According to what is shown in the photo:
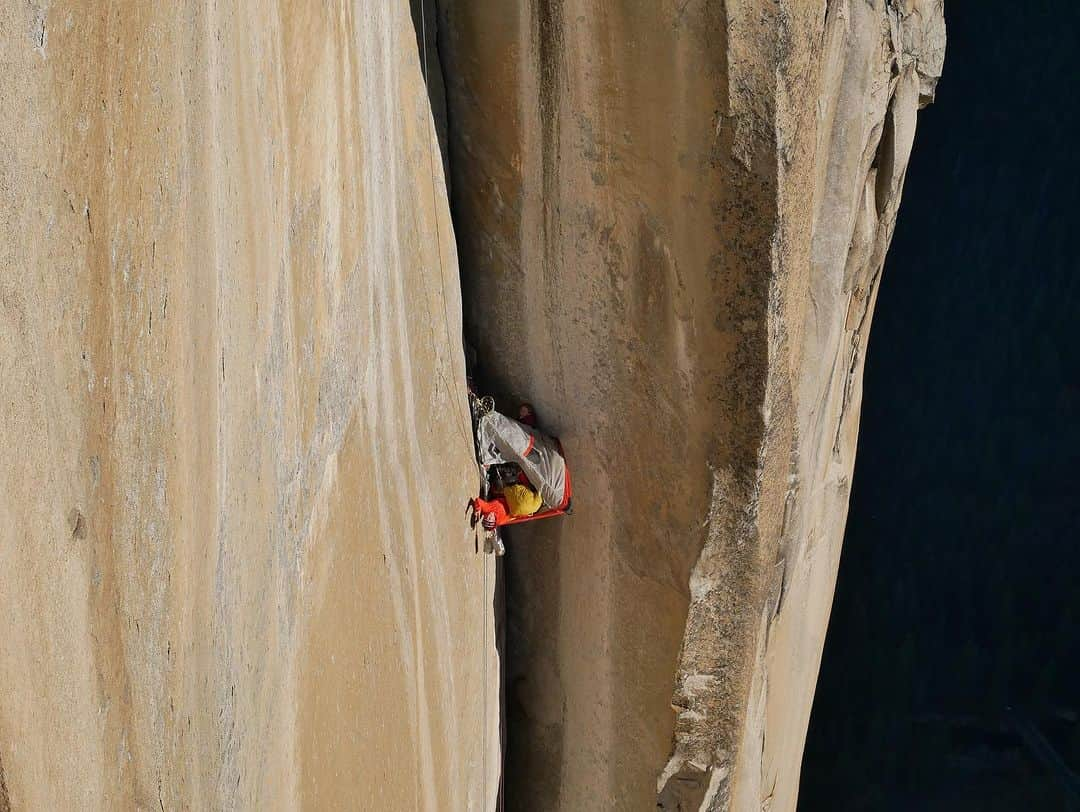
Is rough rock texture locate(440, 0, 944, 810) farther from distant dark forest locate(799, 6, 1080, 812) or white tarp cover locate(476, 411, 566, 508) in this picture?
distant dark forest locate(799, 6, 1080, 812)

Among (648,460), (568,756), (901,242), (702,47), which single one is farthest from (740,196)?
(901,242)

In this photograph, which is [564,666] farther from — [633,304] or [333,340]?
[333,340]

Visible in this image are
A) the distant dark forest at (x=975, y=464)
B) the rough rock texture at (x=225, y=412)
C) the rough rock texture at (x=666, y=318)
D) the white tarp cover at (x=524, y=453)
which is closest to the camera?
the rough rock texture at (x=225, y=412)

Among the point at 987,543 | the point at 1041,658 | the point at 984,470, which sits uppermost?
the point at 984,470

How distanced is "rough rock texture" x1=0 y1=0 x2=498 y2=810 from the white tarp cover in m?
0.07

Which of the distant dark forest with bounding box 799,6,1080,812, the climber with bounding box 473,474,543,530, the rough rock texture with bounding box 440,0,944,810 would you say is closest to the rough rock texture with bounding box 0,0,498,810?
the climber with bounding box 473,474,543,530

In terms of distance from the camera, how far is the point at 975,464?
5309 mm

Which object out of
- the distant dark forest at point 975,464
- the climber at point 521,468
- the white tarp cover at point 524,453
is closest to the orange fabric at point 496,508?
the climber at point 521,468

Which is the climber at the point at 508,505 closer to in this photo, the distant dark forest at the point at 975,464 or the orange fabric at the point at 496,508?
the orange fabric at the point at 496,508

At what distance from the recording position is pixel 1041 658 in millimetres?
5207

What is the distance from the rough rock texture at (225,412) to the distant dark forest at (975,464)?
313 cm

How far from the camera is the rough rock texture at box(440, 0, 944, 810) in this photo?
2570 mm

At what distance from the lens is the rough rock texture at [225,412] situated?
1.25 m

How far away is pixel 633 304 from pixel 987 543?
10.5ft
